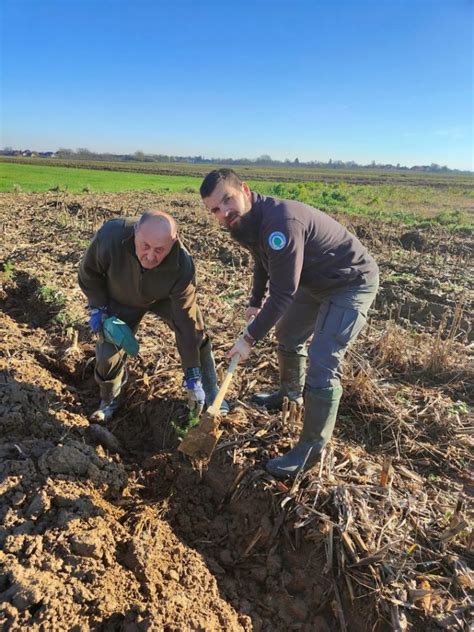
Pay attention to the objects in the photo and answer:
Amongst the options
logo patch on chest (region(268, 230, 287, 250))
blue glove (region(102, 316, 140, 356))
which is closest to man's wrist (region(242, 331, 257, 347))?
logo patch on chest (region(268, 230, 287, 250))

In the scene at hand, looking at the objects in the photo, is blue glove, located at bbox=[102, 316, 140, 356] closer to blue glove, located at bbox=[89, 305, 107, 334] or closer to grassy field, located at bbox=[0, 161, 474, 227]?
blue glove, located at bbox=[89, 305, 107, 334]

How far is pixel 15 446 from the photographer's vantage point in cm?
297

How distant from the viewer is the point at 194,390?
354 cm

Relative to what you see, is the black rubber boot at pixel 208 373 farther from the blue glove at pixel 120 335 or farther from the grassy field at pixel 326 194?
the grassy field at pixel 326 194

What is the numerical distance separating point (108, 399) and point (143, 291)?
40.4 inches

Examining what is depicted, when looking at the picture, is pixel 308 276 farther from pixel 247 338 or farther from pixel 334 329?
pixel 247 338

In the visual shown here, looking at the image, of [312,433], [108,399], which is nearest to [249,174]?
[108,399]

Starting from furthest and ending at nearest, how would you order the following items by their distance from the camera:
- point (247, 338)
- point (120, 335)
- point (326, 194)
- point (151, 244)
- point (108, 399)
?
point (326, 194), point (108, 399), point (120, 335), point (151, 244), point (247, 338)

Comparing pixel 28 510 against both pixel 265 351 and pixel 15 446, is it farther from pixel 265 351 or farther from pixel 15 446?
pixel 265 351

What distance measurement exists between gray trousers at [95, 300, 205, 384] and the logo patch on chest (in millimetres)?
1201

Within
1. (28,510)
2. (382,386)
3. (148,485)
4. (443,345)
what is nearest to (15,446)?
(28,510)

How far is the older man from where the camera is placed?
10.1 feet

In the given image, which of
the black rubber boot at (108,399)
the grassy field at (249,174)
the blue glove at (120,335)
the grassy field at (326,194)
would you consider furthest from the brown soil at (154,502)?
the grassy field at (249,174)

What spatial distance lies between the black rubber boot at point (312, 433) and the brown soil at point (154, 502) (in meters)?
0.10
